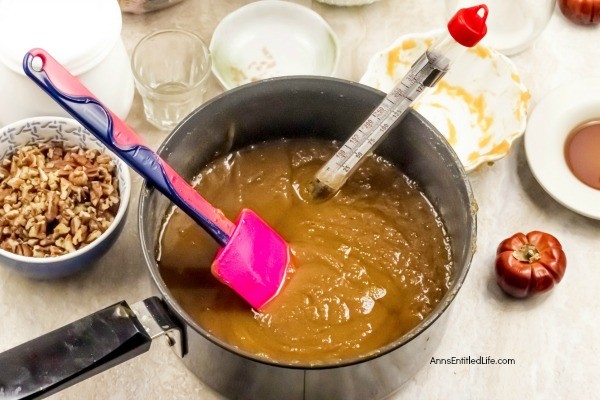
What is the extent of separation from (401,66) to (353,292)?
1.75 ft

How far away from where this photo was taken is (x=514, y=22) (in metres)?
1.78

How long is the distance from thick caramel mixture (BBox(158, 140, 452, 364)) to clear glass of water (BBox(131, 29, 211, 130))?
218 mm

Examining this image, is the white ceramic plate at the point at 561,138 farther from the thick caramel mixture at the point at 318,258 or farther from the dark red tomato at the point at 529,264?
the thick caramel mixture at the point at 318,258

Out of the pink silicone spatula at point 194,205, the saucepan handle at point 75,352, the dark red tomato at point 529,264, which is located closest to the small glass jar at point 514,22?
the dark red tomato at point 529,264

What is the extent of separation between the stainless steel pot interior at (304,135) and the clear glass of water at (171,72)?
215 millimetres

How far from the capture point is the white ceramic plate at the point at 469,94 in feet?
5.33

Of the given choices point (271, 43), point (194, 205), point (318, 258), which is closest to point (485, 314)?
point (318, 258)

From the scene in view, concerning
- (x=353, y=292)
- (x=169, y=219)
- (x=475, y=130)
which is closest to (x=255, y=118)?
(x=169, y=219)

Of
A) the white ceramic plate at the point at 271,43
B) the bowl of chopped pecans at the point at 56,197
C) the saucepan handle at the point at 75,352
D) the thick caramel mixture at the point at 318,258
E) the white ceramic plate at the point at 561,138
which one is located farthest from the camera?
the white ceramic plate at the point at 271,43

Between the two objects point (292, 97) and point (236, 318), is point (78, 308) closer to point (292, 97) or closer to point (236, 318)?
point (236, 318)

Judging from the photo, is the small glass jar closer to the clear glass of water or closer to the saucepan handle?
the clear glass of water

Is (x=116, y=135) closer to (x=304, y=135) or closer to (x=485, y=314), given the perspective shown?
(x=304, y=135)

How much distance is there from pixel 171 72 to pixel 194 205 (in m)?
0.52

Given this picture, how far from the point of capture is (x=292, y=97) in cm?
144
